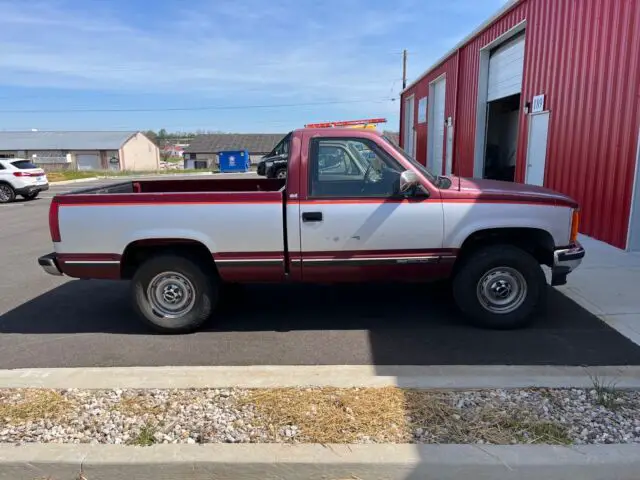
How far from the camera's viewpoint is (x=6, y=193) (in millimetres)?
18859

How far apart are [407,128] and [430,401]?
2870cm

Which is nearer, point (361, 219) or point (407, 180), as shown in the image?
point (407, 180)

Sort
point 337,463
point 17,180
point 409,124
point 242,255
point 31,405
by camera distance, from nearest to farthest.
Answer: point 337,463 < point 31,405 < point 242,255 < point 17,180 < point 409,124

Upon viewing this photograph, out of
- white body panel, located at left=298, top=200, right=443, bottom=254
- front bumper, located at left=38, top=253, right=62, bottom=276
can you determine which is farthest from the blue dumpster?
white body panel, located at left=298, top=200, right=443, bottom=254

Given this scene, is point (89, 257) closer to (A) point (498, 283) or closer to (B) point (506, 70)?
(A) point (498, 283)

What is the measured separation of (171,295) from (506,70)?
1230 centimetres

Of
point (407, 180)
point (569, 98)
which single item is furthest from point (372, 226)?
point (569, 98)

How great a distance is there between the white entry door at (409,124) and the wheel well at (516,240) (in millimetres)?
23804

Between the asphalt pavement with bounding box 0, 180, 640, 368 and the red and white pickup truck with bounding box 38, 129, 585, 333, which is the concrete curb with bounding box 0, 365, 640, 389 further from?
the red and white pickup truck with bounding box 38, 129, 585, 333

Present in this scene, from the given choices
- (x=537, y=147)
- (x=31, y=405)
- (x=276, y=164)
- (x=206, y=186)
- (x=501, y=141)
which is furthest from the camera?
(x=276, y=164)

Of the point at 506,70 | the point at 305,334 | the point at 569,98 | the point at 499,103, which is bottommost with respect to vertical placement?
the point at 305,334

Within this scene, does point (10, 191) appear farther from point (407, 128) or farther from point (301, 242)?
point (407, 128)

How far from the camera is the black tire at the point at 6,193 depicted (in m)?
18.7

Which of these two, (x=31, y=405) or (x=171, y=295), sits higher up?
(x=171, y=295)
